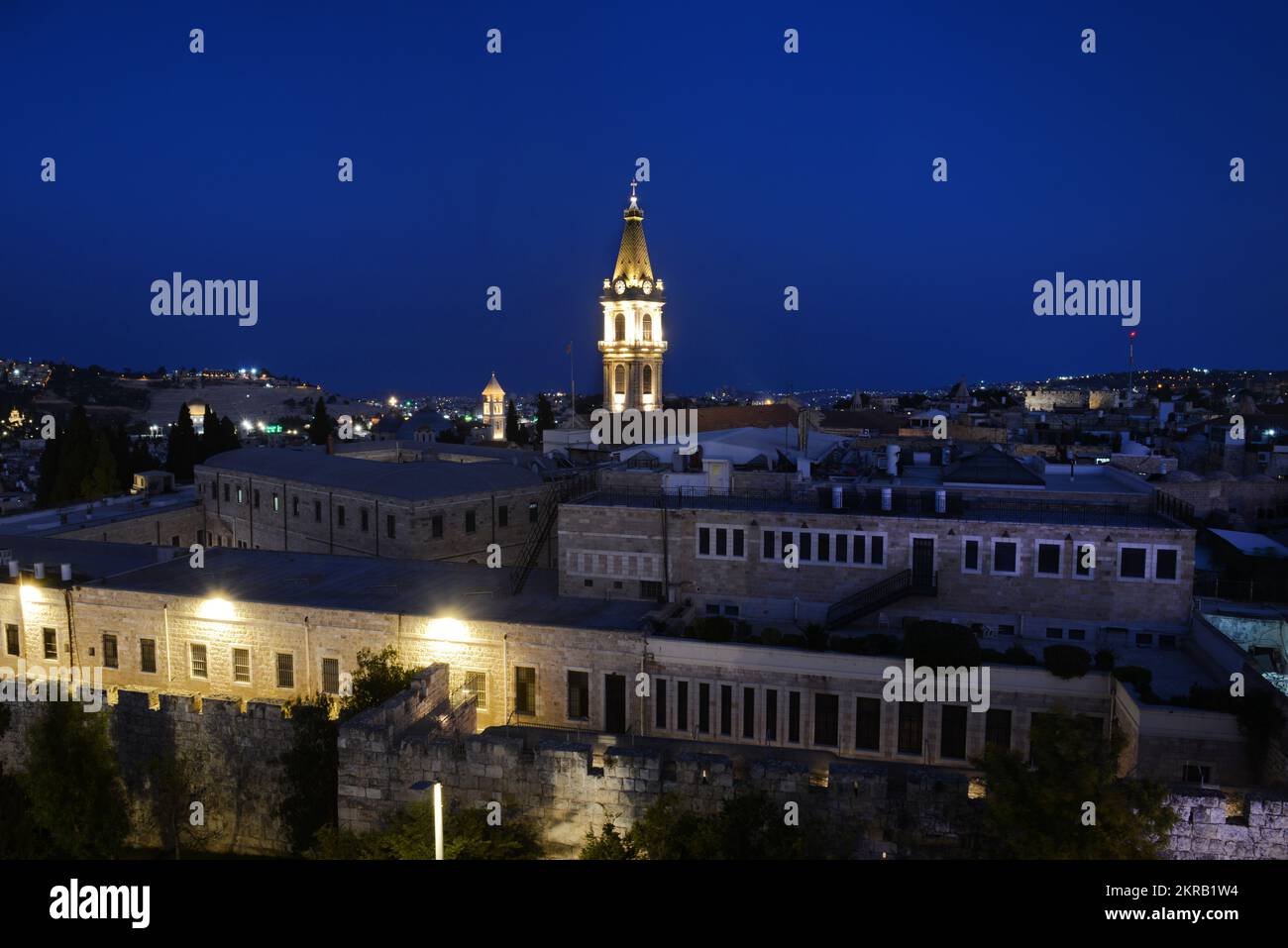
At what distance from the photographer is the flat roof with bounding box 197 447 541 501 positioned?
49812 millimetres

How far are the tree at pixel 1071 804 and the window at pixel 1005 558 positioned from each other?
13.0 metres

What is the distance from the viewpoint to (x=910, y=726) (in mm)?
26547

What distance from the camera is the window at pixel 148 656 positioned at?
33000mm

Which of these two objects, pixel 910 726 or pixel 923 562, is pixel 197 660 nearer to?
pixel 910 726

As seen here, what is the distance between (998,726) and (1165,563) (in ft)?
26.4

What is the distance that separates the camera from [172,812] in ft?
83.7

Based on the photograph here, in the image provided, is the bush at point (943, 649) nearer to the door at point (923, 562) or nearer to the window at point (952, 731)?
the window at point (952, 731)

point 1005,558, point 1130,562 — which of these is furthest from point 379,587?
point 1130,562

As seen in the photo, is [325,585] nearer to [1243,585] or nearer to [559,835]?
[559,835]

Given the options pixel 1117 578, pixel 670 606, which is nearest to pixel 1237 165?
pixel 1117 578

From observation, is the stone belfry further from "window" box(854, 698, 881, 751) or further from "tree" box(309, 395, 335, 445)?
"window" box(854, 698, 881, 751)
